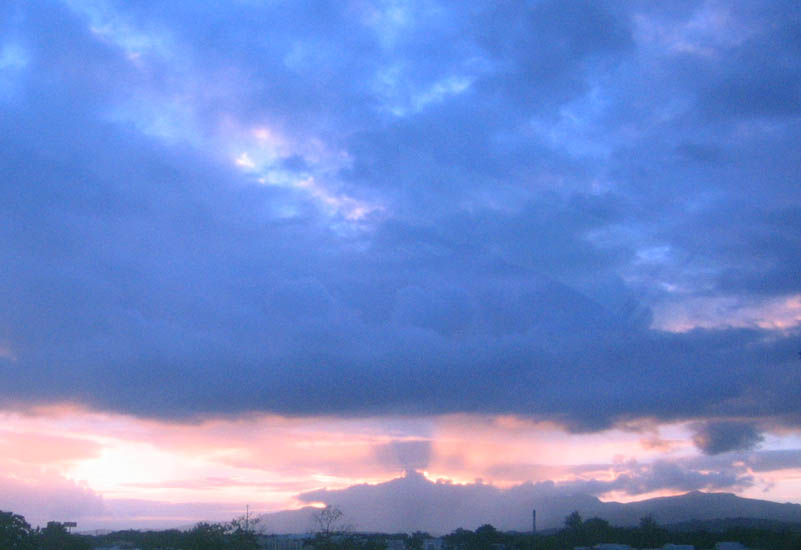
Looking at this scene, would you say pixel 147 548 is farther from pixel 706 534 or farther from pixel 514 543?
pixel 706 534

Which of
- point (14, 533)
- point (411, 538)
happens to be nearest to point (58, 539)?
point (14, 533)

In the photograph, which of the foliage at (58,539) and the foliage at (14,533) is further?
the foliage at (58,539)

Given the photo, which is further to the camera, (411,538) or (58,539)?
(411,538)

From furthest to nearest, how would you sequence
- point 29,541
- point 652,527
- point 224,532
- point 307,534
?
point 307,534 < point 652,527 < point 224,532 < point 29,541

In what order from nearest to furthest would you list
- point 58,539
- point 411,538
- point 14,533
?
point 14,533
point 58,539
point 411,538

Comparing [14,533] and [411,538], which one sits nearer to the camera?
[14,533]

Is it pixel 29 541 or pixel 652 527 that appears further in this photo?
pixel 652 527

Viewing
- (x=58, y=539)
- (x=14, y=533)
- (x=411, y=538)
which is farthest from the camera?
(x=411, y=538)

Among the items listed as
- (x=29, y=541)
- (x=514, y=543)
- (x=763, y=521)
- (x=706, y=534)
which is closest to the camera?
(x=29, y=541)

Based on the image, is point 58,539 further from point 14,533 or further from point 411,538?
point 411,538

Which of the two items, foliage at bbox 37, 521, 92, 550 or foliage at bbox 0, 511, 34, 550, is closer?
foliage at bbox 0, 511, 34, 550

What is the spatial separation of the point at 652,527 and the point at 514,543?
1982 cm

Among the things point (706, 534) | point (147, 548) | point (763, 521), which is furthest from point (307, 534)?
point (763, 521)

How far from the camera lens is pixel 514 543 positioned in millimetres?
102000
